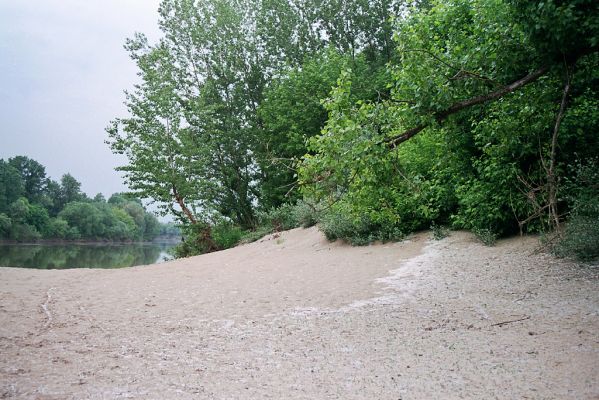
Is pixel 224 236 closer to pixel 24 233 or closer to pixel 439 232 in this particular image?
pixel 439 232

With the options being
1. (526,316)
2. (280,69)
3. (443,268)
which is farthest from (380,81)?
(526,316)

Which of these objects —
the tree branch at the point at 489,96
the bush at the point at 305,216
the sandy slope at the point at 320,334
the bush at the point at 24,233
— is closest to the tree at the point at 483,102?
the tree branch at the point at 489,96

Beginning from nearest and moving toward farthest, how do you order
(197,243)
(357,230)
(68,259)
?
(357,230), (197,243), (68,259)

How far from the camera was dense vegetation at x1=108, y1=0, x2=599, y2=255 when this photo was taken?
559 cm

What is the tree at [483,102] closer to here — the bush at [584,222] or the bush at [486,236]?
the bush at [584,222]

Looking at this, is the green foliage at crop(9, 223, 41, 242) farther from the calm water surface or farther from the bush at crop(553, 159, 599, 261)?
the bush at crop(553, 159, 599, 261)

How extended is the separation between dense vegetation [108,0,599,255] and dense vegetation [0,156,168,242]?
33092 millimetres

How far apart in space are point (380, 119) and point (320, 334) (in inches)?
123

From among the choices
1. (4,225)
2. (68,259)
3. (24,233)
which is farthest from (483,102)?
(24,233)

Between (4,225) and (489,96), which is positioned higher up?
(4,225)

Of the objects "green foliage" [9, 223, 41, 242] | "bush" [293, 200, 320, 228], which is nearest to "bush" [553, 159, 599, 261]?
"bush" [293, 200, 320, 228]

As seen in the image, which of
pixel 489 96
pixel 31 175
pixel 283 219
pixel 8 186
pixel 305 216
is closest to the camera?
pixel 489 96

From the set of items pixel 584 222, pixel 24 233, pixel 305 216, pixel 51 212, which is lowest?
pixel 584 222

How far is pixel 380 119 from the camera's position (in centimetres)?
578
